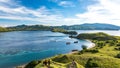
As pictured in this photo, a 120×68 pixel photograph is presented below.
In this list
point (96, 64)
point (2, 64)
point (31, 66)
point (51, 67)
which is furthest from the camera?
point (2, 64)

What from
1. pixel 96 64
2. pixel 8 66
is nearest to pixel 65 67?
pixel 96 64

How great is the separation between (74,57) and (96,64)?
59.6ft

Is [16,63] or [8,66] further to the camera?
[16,63]

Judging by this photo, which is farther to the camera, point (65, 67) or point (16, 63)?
point (16, 63)

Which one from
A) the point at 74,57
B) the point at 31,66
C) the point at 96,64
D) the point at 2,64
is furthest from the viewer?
the point at 2,64

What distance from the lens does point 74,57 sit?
308 ft

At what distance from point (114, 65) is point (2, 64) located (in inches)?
2542

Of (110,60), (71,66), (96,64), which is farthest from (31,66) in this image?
(110,60)

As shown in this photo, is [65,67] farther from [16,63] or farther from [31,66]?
[16,63]

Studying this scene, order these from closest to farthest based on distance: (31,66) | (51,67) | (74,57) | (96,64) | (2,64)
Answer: (51,67)
(96,64)
(31,66)
(74,57)
(2,64)

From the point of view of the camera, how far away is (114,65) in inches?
3132

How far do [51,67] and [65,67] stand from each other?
6.56 m

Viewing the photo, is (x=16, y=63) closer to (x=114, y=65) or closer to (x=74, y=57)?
(x=74, y=57)

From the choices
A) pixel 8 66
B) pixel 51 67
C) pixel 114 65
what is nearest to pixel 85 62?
pixel 114 65
